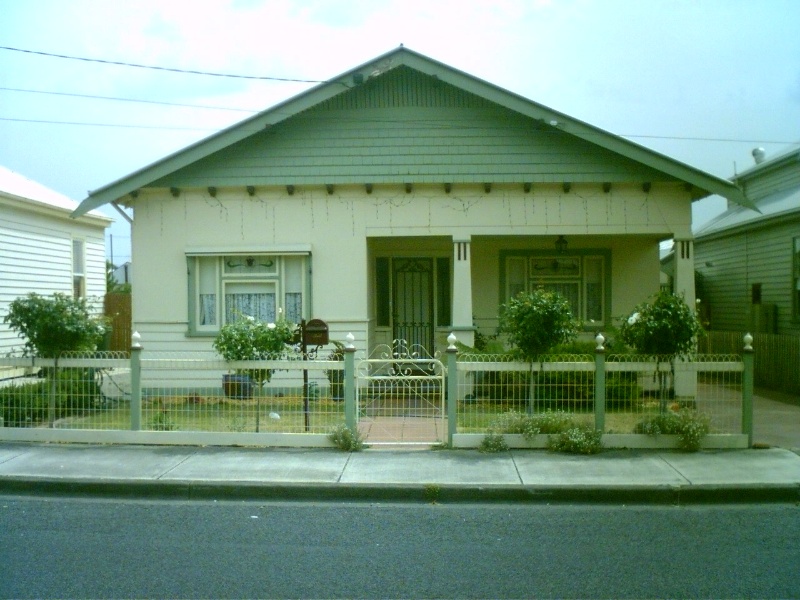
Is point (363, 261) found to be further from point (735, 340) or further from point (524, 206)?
point (735, 340)

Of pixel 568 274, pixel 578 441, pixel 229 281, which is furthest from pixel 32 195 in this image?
pixel 578 441

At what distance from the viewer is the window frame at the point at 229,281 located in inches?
532

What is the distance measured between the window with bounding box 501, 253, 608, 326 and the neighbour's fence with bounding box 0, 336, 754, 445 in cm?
471

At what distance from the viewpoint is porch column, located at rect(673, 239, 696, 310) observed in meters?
13.2

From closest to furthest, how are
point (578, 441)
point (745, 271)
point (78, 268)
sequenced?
point (578, 441) < point (745, 271) < point (78, 268)

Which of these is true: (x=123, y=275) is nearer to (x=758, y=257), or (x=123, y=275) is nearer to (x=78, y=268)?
(x=78, y=268)

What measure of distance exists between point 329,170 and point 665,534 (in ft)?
27.4

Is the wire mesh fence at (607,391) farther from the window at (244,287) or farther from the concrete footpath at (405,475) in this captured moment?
the window at (244,287)

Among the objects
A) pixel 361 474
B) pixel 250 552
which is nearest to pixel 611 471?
pixel 361 474

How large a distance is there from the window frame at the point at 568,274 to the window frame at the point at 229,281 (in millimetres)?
3793

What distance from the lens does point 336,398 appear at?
382 inches

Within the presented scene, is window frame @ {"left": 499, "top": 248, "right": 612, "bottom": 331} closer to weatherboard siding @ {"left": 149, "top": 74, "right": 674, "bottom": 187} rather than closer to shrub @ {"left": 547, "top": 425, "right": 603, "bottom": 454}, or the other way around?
weatherboard siding @ {"left": 149, "top": 74, "right": 674, "bottom": 187}

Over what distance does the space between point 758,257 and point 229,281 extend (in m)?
11.6

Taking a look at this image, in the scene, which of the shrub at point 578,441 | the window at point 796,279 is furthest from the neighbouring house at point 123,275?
the shrub at point 578,441
